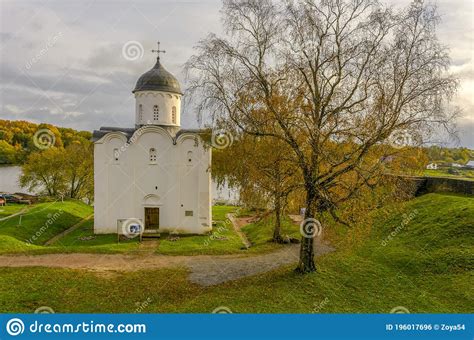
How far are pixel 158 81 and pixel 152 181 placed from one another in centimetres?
658

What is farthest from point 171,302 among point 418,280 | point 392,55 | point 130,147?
point 130,147

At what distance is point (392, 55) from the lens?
36.2 feet

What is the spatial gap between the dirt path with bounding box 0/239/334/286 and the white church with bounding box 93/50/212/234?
6.09 m

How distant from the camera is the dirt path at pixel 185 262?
14.0 meters

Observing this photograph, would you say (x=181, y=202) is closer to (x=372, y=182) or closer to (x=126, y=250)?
(x=126, y=250)

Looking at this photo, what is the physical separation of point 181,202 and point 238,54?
12904 mm

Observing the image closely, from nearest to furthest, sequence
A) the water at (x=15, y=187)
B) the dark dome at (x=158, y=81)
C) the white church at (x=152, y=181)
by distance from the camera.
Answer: the white church at (x=152, y=181), the dark dome at (x=158, y=81), the water at (x=15, y=187)

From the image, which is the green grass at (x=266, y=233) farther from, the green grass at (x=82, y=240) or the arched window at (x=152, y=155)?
the arched window at (x=152, y=155)

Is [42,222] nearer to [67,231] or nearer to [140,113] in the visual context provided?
[67,231]

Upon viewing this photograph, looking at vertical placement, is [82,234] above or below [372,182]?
below

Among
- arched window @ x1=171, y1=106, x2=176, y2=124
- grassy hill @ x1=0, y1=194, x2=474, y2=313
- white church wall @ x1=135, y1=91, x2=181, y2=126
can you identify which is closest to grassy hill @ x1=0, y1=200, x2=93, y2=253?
grassy hill @ x1=0, y1=194, x2=474, y2=313

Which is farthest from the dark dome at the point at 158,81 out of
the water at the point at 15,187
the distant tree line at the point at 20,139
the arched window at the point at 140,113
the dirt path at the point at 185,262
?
the distant tree line at the point at 20,139

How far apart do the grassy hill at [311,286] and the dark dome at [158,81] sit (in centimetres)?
1368

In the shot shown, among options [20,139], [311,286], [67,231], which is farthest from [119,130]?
[20,139]
